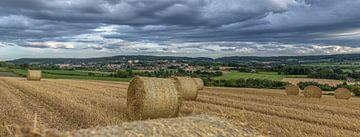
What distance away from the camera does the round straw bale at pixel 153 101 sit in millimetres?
10885

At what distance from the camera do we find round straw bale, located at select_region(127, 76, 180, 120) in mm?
10885

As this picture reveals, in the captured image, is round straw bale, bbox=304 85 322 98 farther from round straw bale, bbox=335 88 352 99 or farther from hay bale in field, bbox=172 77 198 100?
hay bale in field, bbox=172 77 198 100

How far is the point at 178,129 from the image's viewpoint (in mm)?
5566

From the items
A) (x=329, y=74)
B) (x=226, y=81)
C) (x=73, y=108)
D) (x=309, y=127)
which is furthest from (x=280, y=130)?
(x=329, y=74)

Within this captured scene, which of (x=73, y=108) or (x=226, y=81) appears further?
(x=226, y=81)

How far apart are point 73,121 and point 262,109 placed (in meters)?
7.12

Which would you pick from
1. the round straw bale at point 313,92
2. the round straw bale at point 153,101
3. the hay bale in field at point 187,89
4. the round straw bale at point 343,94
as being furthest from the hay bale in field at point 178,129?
the round straw bale at point 343,94

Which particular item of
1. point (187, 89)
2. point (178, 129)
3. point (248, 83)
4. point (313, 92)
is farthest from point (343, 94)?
point (178, 129)

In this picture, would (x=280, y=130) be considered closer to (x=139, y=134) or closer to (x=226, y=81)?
(x=139, y=134)

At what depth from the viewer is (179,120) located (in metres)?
6.09

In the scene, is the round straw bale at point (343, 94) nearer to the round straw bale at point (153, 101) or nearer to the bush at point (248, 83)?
the bush at point (248, 83)

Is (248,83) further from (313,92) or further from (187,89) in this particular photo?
(187,89)

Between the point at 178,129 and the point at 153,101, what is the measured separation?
5.42m

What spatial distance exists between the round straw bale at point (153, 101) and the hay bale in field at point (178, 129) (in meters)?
4.44
